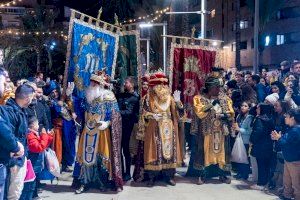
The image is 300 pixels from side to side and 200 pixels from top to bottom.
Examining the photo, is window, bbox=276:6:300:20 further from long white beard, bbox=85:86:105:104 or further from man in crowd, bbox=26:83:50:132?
man in crowd, bbox=26:83:50:132

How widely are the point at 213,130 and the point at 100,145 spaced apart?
2235 millimetres

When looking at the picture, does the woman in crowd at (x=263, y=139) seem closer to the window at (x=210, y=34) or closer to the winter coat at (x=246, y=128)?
the winter coat at (x=246, y=128)

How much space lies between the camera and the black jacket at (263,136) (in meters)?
8.32

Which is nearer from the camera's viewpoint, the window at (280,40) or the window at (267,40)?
the window at (280,40)

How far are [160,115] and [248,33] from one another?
3945 cm

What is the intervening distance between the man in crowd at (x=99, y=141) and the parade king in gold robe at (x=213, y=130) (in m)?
1.69

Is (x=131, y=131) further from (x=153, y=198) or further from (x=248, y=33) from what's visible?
(x=248, y=33)

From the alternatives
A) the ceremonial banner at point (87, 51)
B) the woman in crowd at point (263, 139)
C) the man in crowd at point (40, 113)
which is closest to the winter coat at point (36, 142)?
the man in crowd at point (40, 113)

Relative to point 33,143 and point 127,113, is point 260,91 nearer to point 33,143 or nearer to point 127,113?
point 127,113

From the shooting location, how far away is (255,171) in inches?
352

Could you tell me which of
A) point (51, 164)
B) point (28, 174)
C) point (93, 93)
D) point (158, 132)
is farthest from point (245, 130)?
point (28, 174)

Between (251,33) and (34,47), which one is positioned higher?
(251,33)

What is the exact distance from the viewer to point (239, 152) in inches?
Result: 362

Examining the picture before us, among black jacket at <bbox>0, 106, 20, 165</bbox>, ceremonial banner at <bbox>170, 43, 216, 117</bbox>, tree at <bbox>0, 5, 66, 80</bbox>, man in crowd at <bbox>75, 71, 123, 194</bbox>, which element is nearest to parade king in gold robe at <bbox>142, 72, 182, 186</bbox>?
man in crowd at <bbox>75, 71, 123, 194</bbox>
